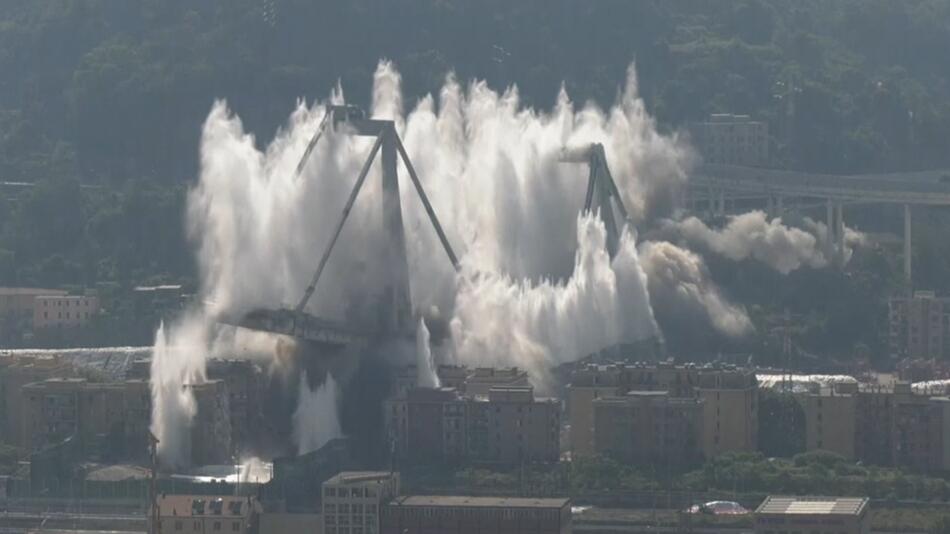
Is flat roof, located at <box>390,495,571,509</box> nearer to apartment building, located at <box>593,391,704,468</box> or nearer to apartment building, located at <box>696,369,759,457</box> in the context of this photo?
apartment building, located at <box>593,391,704,468</box>

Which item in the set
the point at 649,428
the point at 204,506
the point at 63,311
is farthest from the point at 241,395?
the point at 63,311

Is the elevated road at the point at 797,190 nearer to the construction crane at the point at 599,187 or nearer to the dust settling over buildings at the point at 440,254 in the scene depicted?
the dust settling over buildings at the point at 440,254

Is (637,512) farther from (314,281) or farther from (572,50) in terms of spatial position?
(572,50)

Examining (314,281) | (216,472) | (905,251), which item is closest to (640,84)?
(905,251)

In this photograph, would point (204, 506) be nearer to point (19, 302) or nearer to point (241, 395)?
point (241, 395)

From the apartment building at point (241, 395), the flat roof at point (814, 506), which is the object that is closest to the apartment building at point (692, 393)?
the apartment building at point (241, 395)

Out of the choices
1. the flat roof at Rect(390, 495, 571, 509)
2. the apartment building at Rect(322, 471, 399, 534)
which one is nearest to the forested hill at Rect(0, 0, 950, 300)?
the flat roof at Rect(390, 495, 571, 509)
